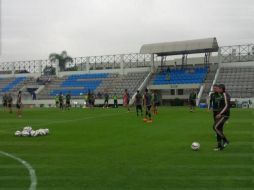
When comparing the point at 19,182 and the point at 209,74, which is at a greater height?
the point at 209,74

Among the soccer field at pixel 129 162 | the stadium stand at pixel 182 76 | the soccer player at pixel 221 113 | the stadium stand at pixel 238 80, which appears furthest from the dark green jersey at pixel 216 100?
the stadium stand at pixel 182 76

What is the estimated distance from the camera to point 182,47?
2248 inches

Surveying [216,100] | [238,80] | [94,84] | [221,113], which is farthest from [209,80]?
[221,113]

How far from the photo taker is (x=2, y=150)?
14.2 m

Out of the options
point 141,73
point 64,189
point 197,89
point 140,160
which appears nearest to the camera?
point 64,189

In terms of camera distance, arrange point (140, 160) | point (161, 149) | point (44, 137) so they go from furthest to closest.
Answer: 1. point (44, 137)
2. point (161, 149)
3. point (140, 160)

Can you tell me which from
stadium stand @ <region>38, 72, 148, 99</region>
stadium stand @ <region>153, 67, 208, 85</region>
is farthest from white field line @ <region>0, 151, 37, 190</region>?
stadium stand @ <region>38, 72, 148, 99</region>

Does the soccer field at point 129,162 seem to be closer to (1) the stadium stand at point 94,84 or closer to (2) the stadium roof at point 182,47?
(2) the stadium roof at point 182,47

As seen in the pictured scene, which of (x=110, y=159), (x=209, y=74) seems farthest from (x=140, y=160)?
(x=209, y=74)

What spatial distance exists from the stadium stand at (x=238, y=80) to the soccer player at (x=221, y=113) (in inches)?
1535

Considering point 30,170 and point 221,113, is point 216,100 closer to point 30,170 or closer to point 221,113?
point 221,113

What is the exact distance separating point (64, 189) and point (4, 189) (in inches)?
49.5

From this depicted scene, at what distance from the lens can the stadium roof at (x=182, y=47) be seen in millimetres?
55656

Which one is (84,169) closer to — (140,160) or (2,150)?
(140,160)
